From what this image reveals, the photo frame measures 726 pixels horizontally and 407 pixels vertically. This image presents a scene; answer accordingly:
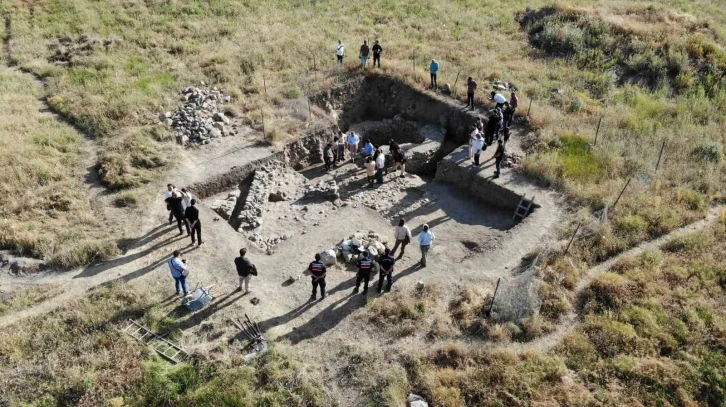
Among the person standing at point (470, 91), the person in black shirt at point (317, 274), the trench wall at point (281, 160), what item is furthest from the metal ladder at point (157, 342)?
the person standing at point (470, 91)

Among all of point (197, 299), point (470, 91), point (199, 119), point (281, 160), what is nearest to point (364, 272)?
point (197, 299)

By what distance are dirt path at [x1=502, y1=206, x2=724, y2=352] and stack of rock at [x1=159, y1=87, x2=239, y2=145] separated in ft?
46.8

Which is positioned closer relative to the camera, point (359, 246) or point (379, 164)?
point (359, 246)

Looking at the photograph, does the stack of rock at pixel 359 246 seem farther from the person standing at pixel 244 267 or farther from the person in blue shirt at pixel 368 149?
the person in blue shirt at pixel 368 149

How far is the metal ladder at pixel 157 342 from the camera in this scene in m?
12.1

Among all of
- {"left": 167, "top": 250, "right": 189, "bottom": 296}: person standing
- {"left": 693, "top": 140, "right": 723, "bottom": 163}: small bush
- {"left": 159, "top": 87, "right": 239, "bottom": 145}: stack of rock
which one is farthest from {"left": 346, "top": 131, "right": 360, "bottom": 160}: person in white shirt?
{"left": 693, "top": 140, "right": 723, "bottom": 163}: small bush

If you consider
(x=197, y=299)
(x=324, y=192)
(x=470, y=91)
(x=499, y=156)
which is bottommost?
(x=324, y=192)

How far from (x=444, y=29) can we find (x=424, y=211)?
14860 mm

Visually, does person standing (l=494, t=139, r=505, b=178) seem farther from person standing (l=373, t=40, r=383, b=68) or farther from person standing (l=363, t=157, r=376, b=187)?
person standing (l=373, t=40, r=383, b=68)

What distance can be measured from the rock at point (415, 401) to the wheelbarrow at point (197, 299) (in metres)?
5.81

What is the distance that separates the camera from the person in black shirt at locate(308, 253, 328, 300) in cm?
1302

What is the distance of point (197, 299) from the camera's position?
1340 centimetres

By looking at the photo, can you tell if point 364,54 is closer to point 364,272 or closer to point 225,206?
point 225,206

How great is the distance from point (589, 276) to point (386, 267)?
5687 millimetres
